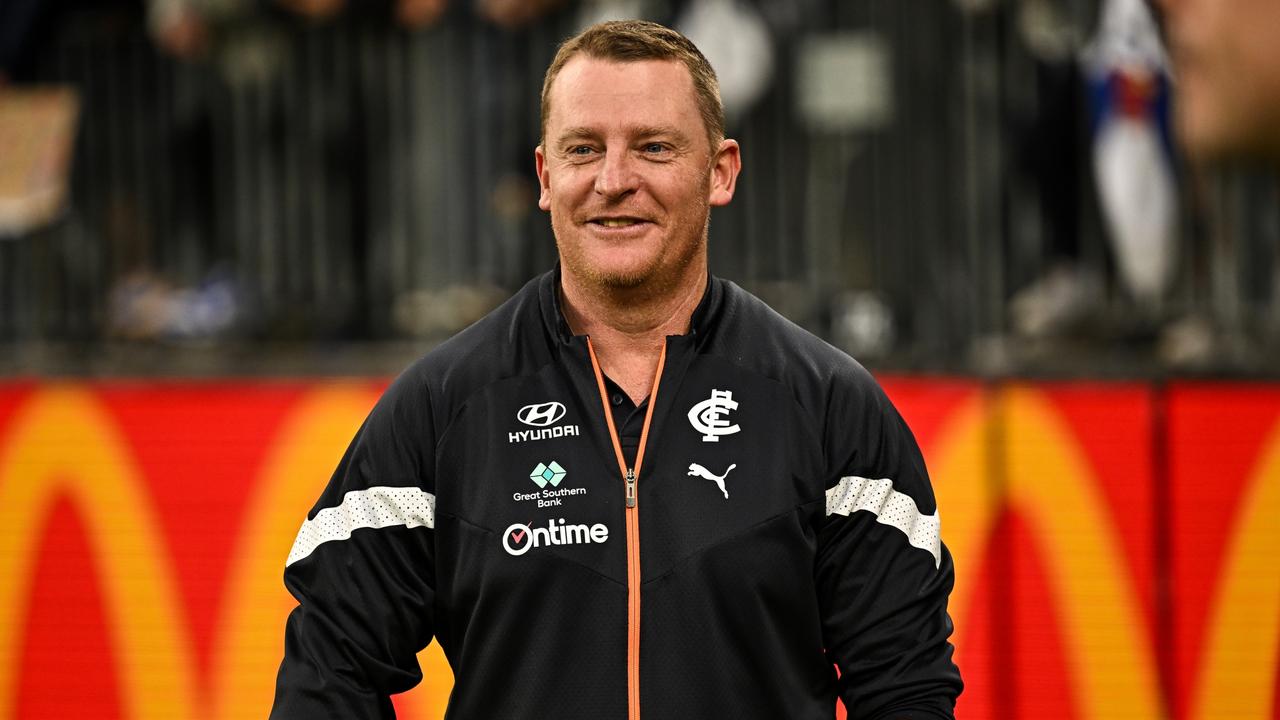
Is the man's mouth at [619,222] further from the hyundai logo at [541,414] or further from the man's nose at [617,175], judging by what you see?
the hyundai logo at [541,414]

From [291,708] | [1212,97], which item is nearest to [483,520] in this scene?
[291,708]

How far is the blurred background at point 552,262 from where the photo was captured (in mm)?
5988

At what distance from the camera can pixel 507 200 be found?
Result: 21.6 ft

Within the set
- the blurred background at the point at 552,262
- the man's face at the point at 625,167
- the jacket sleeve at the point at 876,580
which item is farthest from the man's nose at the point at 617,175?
the blurred background at the point at 552,262

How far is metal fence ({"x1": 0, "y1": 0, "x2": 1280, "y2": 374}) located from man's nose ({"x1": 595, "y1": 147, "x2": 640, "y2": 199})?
331 cm

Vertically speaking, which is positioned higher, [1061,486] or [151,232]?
[151,232]

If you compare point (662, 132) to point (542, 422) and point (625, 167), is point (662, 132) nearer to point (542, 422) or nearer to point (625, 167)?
point (625, 167)

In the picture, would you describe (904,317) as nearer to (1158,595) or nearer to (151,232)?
(1158,595)

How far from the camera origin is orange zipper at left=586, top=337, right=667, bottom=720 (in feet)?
9.49

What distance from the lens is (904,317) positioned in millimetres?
6250

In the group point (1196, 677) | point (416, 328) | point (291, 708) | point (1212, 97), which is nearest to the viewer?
point (1212, 97)

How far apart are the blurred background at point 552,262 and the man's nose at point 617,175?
3305 mm

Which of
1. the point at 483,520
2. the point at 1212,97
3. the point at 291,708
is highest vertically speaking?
the point at 1212,97

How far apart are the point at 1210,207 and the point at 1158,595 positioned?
4.57 ft
